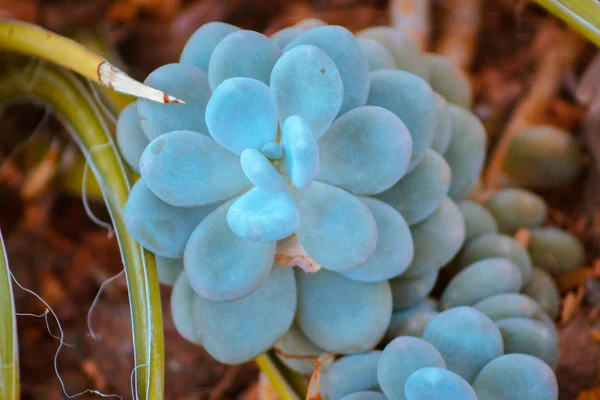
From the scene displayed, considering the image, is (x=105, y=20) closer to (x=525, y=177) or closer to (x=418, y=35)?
(x=418, y=35)

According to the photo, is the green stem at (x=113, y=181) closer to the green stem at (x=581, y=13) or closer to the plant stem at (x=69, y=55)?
the plant stem at (x=69, y=55)

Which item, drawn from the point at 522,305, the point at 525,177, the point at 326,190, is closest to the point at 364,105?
the point at 326,190

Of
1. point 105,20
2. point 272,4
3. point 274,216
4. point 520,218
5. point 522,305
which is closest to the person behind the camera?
point 274,216

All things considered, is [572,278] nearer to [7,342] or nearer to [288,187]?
[288,187]

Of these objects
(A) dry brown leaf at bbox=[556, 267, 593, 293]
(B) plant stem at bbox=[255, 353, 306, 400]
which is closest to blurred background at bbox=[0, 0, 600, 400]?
(A) dry brown leaf at bbox=[556, 267, 593, 293]

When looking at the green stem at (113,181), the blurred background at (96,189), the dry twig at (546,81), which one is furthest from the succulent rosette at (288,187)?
the dry twig at (546,81)

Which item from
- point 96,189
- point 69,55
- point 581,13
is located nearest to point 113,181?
point 69,55
